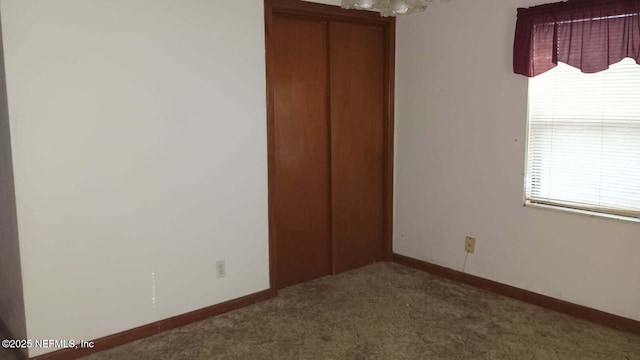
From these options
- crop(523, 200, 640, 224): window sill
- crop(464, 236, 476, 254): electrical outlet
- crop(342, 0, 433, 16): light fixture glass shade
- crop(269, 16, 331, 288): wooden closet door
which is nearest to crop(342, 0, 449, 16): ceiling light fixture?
crop(342, 0, 433, 16): light fixture glass shade

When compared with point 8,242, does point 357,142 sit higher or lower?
higher

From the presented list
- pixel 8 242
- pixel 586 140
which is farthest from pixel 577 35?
pixel 8 242

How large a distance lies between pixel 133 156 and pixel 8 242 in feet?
2.57

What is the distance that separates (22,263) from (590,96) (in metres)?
3.24

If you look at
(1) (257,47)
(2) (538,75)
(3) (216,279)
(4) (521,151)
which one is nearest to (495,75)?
(2) (538,75)

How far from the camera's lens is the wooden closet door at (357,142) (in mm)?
3764

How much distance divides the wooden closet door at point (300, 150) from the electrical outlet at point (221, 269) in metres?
0.42

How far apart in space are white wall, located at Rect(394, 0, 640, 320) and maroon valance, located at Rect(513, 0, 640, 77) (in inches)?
5.4

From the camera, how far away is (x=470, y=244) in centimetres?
364

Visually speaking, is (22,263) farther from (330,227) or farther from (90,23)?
(330,227)

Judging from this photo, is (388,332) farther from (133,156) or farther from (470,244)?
(133,156)

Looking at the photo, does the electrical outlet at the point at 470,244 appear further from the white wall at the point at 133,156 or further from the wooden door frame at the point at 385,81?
the white wall at the point at 133,156

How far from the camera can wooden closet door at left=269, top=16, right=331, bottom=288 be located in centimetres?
343

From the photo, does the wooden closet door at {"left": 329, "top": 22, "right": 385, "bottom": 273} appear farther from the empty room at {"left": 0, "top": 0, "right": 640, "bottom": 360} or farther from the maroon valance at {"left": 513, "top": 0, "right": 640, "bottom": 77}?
the maroon valance at {"left": 513, "top": 0, "right": 640, "bottom": 77}
